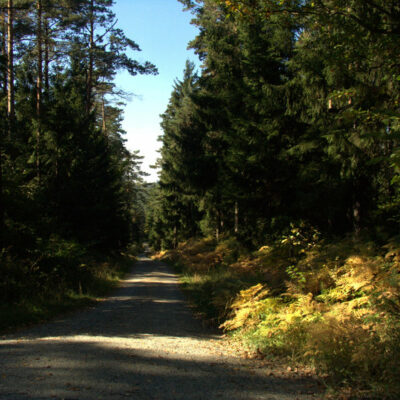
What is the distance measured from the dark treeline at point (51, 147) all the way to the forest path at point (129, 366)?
4.31 meters

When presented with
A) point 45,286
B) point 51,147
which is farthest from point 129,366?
point 51,147

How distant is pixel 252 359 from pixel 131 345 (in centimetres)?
238

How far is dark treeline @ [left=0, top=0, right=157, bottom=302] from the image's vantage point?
12.6m

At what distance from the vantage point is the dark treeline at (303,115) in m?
7.43

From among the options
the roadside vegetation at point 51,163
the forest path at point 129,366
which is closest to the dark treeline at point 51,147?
the roadside vegetation at point 51,163

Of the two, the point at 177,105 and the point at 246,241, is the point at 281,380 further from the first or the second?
the point at 177,105

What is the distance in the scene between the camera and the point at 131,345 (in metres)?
7.14

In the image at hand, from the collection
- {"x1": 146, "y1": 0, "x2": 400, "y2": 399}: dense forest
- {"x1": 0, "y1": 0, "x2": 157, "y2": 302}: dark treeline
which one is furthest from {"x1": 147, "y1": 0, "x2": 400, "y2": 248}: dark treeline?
{"x1": 0, "y1": 0, "x2": 157, "y2": 302}: dark treeline

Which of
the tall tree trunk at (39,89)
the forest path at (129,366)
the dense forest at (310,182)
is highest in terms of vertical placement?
the tall tree trunk at (39,89)

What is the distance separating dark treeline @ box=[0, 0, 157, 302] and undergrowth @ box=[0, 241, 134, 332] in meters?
0.05

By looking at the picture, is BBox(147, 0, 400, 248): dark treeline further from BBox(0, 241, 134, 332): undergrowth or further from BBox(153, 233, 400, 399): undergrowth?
BBox(0, 241, 134, 332): undergrowth

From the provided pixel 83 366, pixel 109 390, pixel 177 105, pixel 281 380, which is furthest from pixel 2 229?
pixel 177 105

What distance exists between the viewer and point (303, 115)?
44.4ft

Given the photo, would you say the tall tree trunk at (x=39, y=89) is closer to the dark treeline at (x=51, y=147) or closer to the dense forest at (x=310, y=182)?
the dark treeline at (x=51, y=147)
